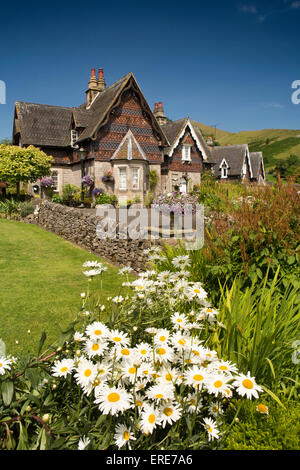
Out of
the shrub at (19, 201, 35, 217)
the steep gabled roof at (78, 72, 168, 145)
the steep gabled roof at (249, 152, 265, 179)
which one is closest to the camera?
the shrub at (19, 201, 35, 217)

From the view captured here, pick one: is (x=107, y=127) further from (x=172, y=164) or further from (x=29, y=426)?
(x=29, y=426)

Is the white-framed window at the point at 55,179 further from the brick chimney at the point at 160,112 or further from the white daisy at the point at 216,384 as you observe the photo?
the white daisy at the point at 216,384

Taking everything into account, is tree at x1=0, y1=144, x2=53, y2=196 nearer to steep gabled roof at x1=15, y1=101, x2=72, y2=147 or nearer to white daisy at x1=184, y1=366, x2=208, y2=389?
steep gabled roof at x1=15, y1=101, x2=72, y2=147

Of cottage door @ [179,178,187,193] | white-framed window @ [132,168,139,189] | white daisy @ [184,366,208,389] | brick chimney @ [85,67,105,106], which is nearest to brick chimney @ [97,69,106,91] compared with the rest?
brick chimney @ [85,67,105,106]

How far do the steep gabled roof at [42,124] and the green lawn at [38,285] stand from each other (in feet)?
43.4

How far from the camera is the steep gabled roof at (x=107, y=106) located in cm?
2056

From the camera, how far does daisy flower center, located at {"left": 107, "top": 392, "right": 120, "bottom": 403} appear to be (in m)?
1.56

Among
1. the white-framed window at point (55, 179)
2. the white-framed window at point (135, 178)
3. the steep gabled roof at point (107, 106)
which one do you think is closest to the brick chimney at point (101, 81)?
the steep gabled roof at point (107, 106)

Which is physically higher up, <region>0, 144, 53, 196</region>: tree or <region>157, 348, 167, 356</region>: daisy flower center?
<region>0, 144, 53, 196</region>: tree

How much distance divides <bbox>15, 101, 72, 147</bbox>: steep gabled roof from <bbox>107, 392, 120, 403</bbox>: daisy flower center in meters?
25.5

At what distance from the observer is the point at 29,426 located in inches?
76.2

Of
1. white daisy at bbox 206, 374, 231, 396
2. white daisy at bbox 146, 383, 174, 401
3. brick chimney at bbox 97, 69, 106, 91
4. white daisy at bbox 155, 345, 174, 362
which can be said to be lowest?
white daisy at bbox 146, 383, 174, 401

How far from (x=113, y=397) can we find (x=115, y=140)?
21.5m

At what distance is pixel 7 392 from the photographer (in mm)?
1790
